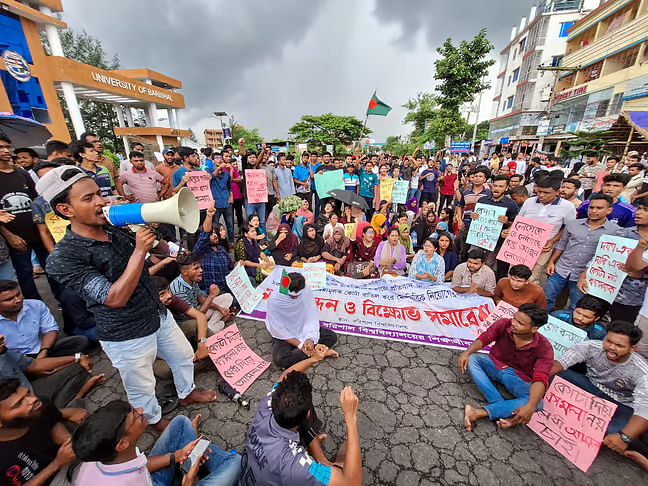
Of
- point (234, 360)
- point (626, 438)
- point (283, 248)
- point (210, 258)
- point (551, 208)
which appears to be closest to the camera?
point (626, 438)

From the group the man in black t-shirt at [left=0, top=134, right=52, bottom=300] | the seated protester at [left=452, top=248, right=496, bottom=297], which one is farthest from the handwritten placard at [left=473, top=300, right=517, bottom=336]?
the man in black t-shirt at [left=0, top=134, right=52, bottom=300]

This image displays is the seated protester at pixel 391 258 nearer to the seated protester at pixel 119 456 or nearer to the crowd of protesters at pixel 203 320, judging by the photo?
the crowd of protesters at pixel 203 320

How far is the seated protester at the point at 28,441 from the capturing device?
1.59 m

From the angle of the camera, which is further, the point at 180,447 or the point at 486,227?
the point at 486,227

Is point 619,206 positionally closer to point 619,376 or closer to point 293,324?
point 619,376

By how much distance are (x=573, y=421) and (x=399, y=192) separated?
5.75m

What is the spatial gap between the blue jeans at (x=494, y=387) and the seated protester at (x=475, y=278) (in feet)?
4.56

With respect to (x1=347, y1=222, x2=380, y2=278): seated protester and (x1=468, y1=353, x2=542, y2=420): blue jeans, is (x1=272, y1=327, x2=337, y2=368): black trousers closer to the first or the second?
(x1=468, y1=353, x2=542, y2=420): blue jeans

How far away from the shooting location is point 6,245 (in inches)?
125

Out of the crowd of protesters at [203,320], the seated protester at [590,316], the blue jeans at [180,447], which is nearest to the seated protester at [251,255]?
the crowd of protesters at [203,320]

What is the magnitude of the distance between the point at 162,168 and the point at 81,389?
16.0 feet

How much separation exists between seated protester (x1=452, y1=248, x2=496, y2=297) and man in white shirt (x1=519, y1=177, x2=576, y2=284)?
792 millimetres

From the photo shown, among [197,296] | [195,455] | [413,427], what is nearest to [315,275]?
[197,296]

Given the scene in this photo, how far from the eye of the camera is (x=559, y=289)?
3797 mm
